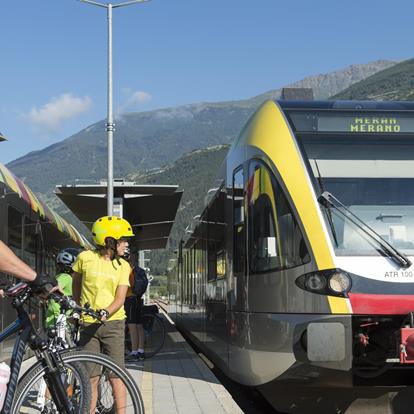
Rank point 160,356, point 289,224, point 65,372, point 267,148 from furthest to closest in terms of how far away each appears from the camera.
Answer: point 160,356 < point 267,148 < point 289,224 < point 65,372

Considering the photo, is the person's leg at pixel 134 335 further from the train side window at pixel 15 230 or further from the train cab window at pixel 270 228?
the train cab window at pixel 270 228

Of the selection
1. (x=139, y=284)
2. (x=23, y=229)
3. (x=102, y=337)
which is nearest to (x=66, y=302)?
(x=102, y=337)

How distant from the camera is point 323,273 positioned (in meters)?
6.21

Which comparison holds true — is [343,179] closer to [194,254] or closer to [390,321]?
[390,321]

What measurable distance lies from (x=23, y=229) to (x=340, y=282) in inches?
252

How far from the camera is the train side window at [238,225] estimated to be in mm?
7621

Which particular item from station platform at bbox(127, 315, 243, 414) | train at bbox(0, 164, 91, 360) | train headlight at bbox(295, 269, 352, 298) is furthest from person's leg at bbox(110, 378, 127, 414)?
train at bbox(0, 164, 91, 360)

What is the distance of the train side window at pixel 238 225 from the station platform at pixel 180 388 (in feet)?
4.34

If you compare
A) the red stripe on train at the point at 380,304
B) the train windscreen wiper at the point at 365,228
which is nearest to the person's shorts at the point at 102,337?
the red stripe on train at the point at 380,304

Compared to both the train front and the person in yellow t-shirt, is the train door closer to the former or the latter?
the train front

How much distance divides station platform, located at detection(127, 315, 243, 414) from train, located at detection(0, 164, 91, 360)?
5.19ft

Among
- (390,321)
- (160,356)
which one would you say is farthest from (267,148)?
(160,356)

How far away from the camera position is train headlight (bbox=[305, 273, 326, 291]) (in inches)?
244

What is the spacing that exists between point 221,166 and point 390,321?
13.9ft
